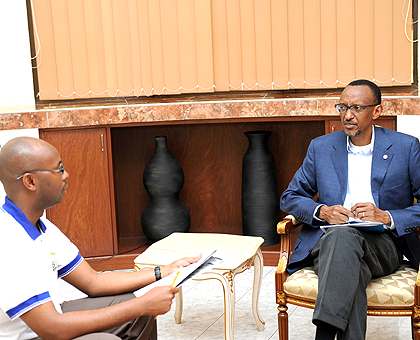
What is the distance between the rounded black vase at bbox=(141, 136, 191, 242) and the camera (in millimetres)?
3574

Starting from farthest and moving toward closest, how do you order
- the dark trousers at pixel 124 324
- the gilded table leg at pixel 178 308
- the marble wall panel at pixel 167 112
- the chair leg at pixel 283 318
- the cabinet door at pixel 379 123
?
the marble wall panel at pixel 167 112 → the cabinet door at pixel 379 123 → the gilded table leg at pixel 178 308 → the chair leg at pixel 283 318 → the dark trousers at pixel 124 324

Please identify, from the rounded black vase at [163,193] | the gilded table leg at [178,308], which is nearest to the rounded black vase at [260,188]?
the rounded black vase at [163,193]

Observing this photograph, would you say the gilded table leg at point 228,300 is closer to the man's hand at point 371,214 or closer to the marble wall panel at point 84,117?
the man's hand at point 371,214

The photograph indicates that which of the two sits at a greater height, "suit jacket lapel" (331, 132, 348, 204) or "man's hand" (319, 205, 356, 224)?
"suit jacket lapel" (331, 132, 348, 204)

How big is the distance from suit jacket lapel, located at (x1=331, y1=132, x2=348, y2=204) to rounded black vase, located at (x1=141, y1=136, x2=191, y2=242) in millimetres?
1449

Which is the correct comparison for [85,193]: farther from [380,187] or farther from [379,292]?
[379,292]

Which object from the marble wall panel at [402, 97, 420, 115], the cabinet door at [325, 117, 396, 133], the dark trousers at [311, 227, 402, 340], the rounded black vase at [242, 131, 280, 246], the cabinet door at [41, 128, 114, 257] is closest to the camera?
the dark trousers at [311, 227, 402, 340]

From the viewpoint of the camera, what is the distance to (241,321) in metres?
2.71

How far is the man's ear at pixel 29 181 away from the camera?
4.76ft

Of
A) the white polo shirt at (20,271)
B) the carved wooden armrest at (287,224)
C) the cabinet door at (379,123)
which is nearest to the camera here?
the white polo shirt at (20,271)

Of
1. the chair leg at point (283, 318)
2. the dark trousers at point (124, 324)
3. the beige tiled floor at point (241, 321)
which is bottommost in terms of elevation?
the beige tiled floor at point (241, 321)

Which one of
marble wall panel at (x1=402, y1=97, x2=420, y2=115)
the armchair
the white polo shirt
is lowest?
the armchair

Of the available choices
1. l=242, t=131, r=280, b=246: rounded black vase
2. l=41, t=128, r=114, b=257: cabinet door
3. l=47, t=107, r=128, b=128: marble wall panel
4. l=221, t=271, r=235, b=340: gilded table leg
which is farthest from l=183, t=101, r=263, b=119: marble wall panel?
l=221, t=271, r=235, b=340: gilded table leg

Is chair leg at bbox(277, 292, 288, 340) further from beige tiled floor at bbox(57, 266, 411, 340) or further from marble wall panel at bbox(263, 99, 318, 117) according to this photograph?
marble wall panel at bbox(263, 99, 318, 117)
